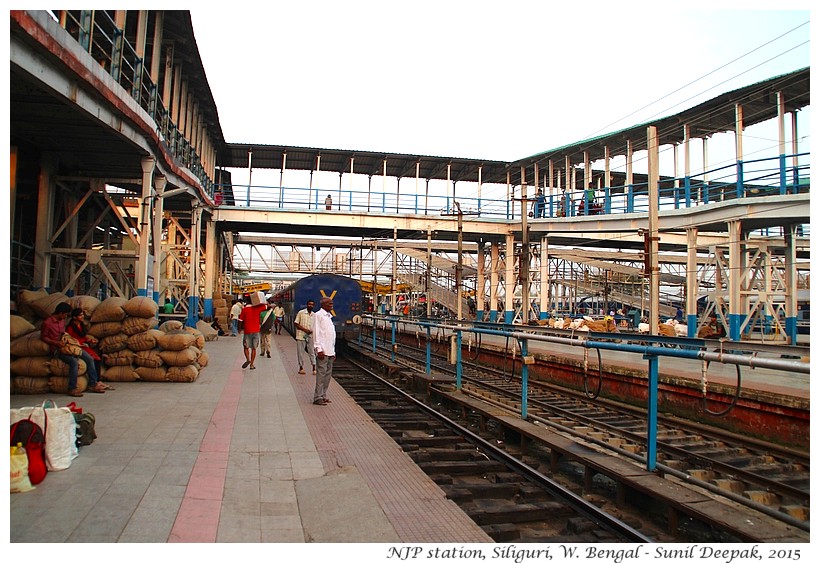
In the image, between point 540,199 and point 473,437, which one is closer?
point 473,437

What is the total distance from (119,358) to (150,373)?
58 cm

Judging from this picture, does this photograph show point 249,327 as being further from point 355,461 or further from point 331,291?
point 355,461

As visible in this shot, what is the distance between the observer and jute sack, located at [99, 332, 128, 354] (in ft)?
34.5

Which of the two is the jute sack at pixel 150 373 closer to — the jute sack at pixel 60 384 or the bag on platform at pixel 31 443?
the jute sack at pixel 60 384

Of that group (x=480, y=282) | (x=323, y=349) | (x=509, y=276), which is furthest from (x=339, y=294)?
(x=480, y=282)

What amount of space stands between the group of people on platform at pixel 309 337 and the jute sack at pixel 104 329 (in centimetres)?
336

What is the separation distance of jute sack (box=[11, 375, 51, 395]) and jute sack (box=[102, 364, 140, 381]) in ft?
5.52

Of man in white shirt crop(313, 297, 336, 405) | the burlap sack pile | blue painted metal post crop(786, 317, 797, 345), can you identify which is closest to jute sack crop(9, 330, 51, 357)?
the burlap sack pile

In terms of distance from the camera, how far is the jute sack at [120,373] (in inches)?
413

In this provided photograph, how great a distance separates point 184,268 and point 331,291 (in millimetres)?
8355

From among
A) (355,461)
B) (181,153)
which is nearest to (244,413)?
(355,461)

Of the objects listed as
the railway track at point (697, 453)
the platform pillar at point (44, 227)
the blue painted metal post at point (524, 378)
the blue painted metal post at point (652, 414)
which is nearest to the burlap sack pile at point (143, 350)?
the platform pillar at point (44, 227)

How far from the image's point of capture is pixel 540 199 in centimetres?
2705

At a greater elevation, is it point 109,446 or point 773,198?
point 773,198
